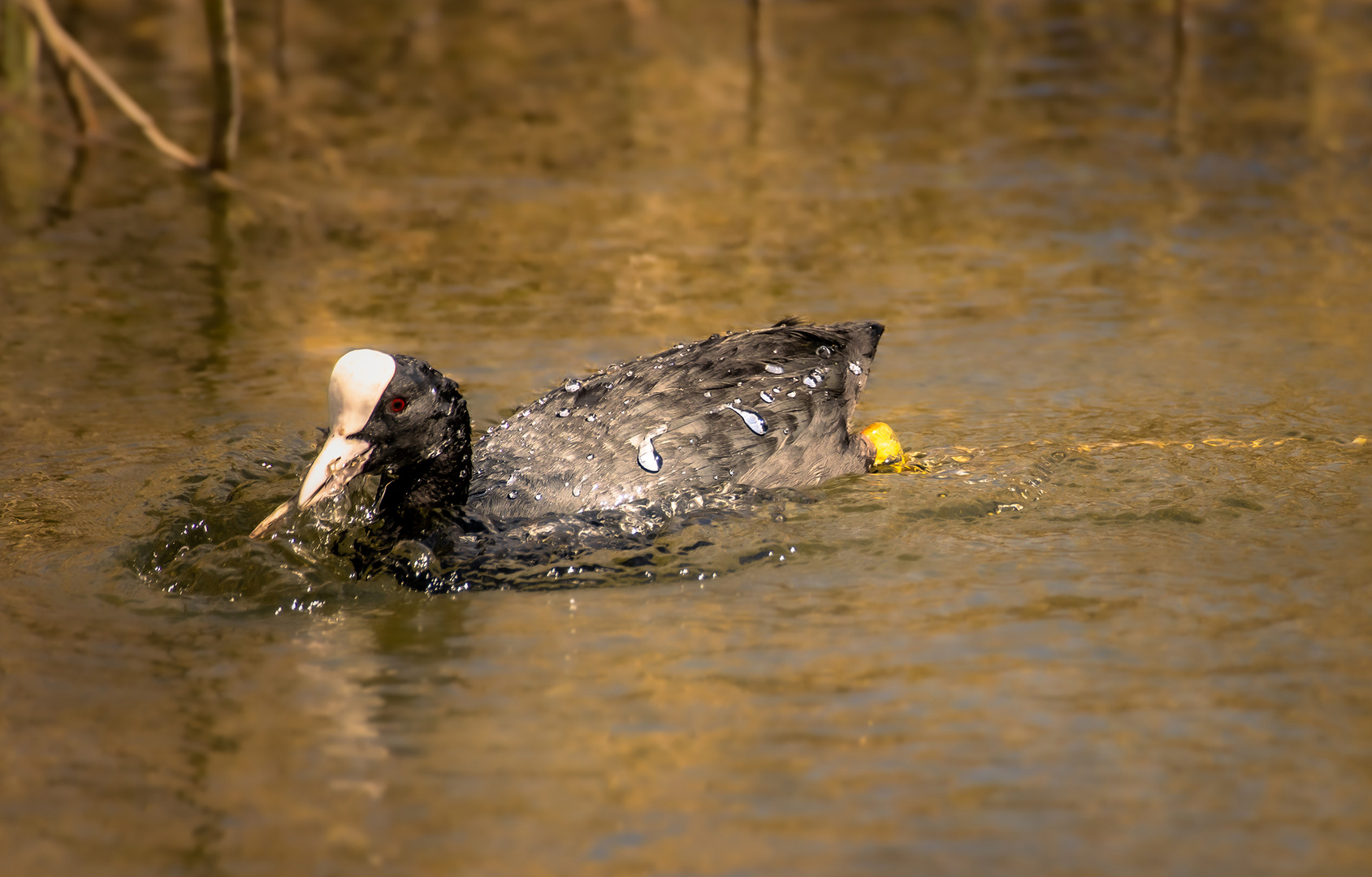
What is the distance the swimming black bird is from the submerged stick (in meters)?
3.79

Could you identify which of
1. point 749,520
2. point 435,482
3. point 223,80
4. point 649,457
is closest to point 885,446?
point 749,520

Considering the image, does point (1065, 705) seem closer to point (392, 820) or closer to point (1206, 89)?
point (392, 820)

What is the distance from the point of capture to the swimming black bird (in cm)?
482

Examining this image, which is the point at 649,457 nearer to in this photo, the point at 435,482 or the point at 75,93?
the point at 435,482

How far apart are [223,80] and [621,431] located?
4.52 meters

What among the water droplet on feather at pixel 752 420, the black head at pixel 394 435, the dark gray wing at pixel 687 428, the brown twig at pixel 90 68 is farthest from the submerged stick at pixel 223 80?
the water droplet on feather at pixel 752 420

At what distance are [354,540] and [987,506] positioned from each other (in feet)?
6.71

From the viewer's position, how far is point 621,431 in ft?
17.2

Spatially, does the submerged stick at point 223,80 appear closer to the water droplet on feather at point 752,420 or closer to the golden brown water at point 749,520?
the golden brown water at point 749,520

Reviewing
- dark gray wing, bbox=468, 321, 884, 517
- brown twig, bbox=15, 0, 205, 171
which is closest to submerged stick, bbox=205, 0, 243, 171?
brown twig, bbox=15, 0, 205, 171

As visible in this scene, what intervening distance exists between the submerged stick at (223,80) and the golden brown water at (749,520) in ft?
1.71

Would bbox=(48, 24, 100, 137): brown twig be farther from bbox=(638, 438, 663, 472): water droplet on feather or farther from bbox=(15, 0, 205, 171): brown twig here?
bbox=(638, 438, 663, 472): water droplet on feather

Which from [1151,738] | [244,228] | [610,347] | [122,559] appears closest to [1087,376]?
[610,347]

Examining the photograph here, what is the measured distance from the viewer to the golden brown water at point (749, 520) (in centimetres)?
340
